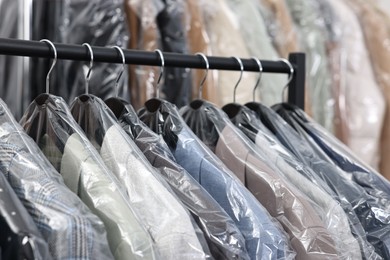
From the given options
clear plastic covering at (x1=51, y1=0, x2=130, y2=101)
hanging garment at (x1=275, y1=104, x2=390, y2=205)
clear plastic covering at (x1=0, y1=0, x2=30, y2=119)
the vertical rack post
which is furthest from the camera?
clear plastic covering at (x1=0, y1=0, x2=30, y2=119)

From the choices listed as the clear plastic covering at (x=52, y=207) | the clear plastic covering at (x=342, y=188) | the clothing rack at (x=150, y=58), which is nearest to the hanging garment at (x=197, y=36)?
the clothing rack at (x=150, y=58)

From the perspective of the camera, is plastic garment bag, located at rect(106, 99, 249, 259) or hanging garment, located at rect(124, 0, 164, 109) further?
hanging garment, located at rect(124, 0, 164, 109)

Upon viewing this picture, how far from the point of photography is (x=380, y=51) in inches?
67.7

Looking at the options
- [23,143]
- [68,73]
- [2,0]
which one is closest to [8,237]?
[23,143]

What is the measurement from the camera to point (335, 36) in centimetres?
173

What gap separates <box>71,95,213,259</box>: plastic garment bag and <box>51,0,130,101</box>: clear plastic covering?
566 millimetres

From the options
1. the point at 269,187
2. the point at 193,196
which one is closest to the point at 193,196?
the point at 193,196

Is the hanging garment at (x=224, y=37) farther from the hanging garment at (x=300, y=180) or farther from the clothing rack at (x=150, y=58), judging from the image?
the hanging garment at (x=300, y=180)

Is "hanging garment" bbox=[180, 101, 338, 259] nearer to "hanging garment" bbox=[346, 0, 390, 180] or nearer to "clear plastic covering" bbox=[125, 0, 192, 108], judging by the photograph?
"clear plastic covering" bbox=[125, 0, 192, 108]

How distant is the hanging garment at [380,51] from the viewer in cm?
167

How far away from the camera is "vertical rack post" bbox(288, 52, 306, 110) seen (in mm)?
1143

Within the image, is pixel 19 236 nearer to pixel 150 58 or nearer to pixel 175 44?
pixel 150 58

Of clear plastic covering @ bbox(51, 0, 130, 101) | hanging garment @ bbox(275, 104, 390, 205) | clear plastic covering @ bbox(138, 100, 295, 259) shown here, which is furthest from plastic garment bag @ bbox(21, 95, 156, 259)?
clear plastic covering @ bbox(51, 0, 130, 101)

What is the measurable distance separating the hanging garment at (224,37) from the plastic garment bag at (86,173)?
0.73 metres
